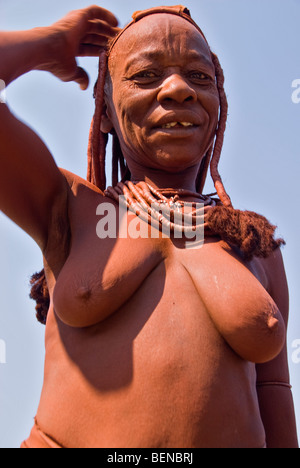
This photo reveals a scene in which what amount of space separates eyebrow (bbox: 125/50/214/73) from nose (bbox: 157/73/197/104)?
0.41ft

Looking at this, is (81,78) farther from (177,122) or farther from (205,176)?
(205,176)

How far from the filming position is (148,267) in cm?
258

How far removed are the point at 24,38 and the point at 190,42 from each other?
797 millimetres

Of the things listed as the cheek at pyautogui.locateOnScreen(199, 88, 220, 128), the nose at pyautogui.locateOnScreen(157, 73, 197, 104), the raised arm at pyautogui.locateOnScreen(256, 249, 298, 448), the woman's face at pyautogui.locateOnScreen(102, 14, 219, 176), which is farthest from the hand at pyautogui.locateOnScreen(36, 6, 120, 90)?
the raised arm at pyautogui.locateOnScreen(256, 249, 298, 448)

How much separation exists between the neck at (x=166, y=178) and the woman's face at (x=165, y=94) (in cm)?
5

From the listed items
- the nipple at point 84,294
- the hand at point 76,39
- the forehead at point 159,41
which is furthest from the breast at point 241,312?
the hand at point 76,39

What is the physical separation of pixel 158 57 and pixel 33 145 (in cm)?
75

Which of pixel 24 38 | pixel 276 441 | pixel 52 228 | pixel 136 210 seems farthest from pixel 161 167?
pixel 276 441

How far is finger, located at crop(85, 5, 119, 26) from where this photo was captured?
3.31m

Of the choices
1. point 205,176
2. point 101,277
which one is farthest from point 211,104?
point 101,277

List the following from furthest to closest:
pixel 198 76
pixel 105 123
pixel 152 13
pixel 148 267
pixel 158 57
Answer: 1. pixel 105 123
2. pixel 152 13
3. pixel 198 76
4. pixel 158 57
5. pixel 148 267

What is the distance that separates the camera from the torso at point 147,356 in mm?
2283

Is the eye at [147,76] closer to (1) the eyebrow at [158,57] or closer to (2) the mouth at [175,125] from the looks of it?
(1) the eyebrow at [158,57]

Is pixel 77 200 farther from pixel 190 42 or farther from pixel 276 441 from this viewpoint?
pixel 276 441
